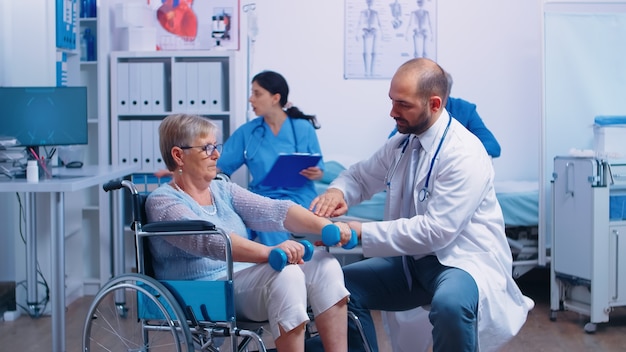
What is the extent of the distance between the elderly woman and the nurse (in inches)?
59.1

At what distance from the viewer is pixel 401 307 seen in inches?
103

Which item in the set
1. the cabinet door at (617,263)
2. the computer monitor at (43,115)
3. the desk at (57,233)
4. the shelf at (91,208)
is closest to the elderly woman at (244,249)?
the desk at (57,233)

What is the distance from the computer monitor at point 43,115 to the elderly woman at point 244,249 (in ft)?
4.62

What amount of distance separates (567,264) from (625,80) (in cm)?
108

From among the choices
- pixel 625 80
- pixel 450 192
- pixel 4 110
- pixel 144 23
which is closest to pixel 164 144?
pixel 450 192

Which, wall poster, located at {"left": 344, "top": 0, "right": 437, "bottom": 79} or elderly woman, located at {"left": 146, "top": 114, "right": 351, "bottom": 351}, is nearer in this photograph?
elderly woman, located at {"left": 146, "top": 114, "right": 351, "bottom": 351}

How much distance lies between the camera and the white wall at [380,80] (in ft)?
16.2

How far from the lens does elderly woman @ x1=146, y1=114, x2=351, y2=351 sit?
2242 mm

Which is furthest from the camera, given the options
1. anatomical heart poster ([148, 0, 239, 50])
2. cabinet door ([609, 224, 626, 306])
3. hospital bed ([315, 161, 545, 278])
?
anatomical heart poster ([148, 0, 239, 50])

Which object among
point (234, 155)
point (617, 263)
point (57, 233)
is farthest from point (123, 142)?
point (617, 263)

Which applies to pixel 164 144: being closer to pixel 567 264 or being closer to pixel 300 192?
pixel 300 192

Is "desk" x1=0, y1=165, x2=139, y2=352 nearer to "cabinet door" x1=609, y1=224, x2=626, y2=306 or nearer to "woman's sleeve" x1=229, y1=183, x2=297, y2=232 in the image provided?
"woman's sleeve" x1=229, y1=183, x2=297, y2=232

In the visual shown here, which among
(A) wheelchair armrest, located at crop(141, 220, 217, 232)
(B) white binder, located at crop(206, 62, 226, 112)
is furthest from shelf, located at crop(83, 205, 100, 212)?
(A) wheelchair armrest, located at crop(141, 220, 217, 232)

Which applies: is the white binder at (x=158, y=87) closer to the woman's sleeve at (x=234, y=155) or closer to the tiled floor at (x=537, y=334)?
the woman's sleeve at (x=234, y=155)
